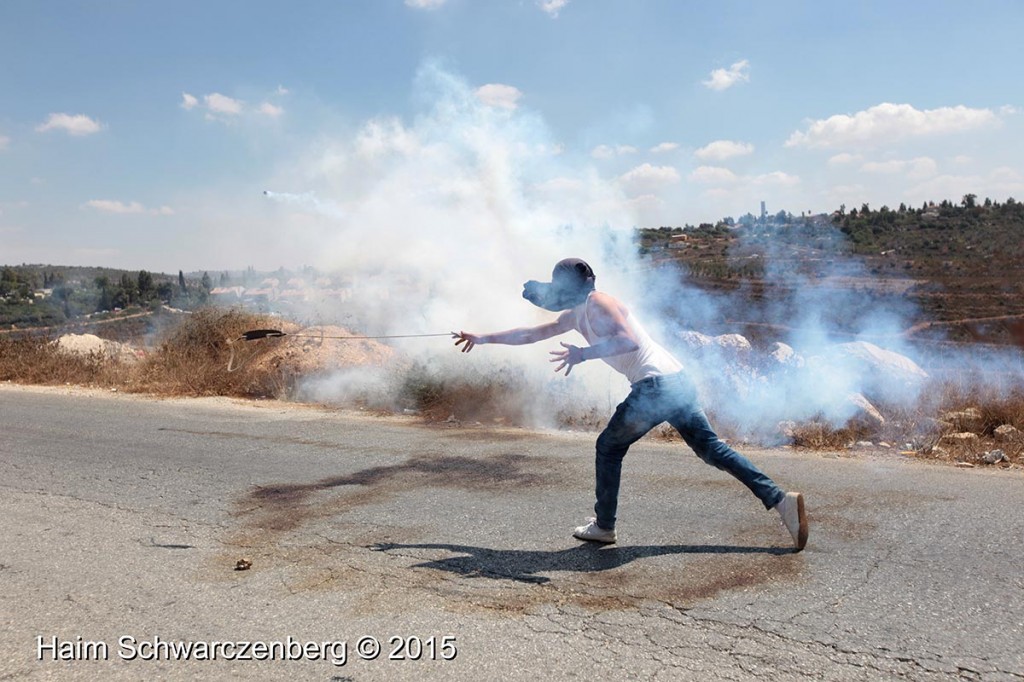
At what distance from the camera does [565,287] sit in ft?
13.9

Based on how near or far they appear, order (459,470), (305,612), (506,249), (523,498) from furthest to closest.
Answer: (506,249)
(459,470)
(523,498)
(305,612)

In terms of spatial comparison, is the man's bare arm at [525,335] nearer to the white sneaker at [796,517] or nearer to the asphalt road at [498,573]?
the asphalt road at [498,573]

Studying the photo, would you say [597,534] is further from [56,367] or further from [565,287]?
[56,367]

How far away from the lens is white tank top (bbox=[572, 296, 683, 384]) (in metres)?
4.07

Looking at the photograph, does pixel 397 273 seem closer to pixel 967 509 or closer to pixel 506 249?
pixel 506 249

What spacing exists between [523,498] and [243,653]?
257 cm

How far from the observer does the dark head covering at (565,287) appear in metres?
4.17

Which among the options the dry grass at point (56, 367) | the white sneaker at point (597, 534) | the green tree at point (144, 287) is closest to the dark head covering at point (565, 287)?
the white sneaker at point (597, 534)

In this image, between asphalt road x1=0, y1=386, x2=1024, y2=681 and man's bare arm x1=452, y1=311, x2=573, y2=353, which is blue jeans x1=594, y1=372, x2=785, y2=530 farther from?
man's bare arm x1=452, y1=311, x2=573, y2=353

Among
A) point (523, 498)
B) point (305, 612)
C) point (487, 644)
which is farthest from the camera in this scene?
point (523, 498)

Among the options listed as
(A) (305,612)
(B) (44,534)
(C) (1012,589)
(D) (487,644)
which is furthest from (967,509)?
(B) (44,534)

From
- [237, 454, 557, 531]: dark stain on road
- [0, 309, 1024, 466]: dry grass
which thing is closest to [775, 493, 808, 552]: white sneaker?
[237, 454, 557, 531]: dark stain on road

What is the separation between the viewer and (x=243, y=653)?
3.15 m

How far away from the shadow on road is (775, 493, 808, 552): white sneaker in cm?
10
